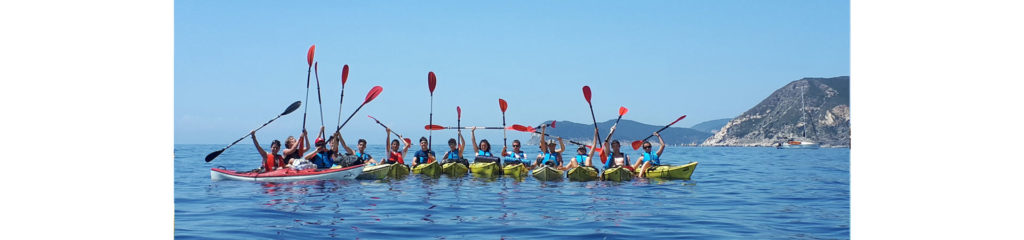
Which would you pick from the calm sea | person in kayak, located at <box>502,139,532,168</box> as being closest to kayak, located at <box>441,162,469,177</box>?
person in kayak, located at <box>502,139,532,168</box>

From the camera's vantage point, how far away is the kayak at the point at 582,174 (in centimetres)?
1547

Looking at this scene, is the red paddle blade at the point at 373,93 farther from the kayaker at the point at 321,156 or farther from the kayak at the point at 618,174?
the kayak at the point at 618,174

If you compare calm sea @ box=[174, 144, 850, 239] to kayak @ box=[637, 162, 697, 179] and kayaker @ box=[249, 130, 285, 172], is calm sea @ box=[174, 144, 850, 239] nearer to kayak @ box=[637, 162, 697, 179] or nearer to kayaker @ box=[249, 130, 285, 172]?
kayak @ box=[637, 162, 697, 179]

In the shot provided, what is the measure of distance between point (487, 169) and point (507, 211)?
7.31 metres

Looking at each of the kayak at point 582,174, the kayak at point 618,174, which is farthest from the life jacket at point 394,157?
the kayak at point 618,174

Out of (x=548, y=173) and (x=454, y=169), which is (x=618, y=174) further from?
(x=454, y=169)

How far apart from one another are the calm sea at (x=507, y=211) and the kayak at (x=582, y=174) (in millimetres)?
561

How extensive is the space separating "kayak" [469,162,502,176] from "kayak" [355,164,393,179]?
6.82 feet
